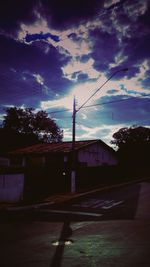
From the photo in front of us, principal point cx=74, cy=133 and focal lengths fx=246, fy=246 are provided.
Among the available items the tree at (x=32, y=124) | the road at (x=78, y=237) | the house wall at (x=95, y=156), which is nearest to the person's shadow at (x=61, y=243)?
the road at (x=78, y=237)

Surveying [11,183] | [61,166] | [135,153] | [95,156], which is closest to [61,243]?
[11,183]

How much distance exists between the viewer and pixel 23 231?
30.2ft

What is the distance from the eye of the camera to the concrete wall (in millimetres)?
15258

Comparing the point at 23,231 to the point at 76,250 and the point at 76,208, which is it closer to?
the point at 76,250

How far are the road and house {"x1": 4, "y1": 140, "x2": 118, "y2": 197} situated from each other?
5.15 meters

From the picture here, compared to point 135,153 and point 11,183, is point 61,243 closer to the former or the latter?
point 11,183

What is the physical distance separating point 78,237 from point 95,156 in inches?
966

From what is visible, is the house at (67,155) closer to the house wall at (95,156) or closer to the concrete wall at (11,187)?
the house wall at (95,156)

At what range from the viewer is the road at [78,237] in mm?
6235

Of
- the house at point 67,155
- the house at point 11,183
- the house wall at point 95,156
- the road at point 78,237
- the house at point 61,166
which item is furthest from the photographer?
the house wall at point 95,156

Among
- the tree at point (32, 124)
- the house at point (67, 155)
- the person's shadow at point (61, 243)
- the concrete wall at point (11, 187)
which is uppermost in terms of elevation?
the tree at point (32, 124)

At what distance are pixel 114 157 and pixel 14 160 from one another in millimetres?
14648

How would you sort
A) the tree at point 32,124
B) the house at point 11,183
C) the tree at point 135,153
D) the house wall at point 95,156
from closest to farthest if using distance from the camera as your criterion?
the house at point 11,183 → the house wall at point 95,156 → the tree at point 135,153 → the tree at point 32,124

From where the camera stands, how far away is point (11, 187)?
15.6 meters
